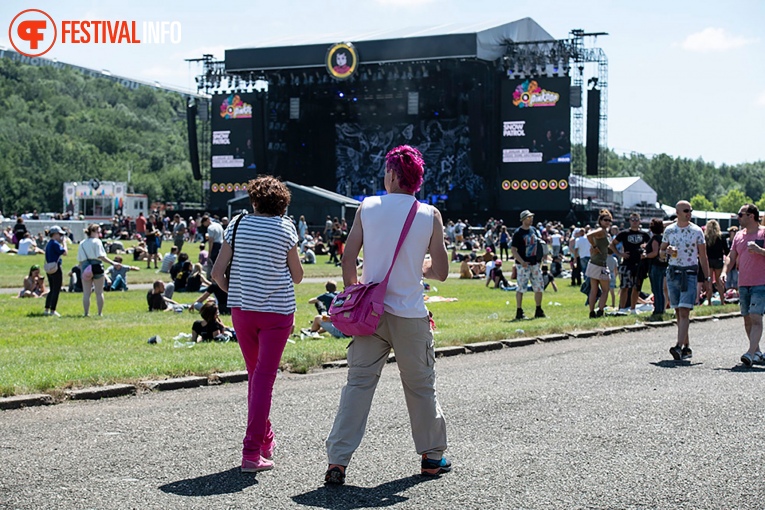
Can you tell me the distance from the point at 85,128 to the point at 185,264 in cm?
15490

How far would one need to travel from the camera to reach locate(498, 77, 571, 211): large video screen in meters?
51.6

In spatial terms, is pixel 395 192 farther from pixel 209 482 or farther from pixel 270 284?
pixel 209 482

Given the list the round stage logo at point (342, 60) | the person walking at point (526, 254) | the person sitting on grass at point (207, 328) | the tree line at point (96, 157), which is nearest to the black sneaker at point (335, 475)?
the person sitting on grass at point (207, 328)

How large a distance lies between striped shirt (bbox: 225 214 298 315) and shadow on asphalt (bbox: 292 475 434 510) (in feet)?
→ 3.89

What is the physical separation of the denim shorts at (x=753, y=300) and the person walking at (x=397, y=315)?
633 centimetres

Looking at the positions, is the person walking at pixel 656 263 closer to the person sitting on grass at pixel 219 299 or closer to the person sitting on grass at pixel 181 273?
the person sitting on grass at pixel 219 299

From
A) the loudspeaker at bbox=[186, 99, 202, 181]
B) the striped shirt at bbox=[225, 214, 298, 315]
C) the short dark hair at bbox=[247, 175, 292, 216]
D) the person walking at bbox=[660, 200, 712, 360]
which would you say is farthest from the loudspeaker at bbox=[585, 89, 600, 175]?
the striped shirt at bbox=[225, 214, 298, 315]

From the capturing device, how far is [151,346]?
527 inches

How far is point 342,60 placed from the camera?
5669cm

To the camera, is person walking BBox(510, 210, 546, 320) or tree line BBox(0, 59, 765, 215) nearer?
person walking BBox(510, 210, 546, 320)

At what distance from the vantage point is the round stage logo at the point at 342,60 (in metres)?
56.4

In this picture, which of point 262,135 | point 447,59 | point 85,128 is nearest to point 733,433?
point 447,59

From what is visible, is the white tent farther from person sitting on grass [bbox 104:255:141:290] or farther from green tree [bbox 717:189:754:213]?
green tree [bbox 717:189:754:213]

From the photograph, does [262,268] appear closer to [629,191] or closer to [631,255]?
[631,255]
